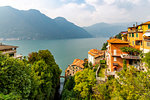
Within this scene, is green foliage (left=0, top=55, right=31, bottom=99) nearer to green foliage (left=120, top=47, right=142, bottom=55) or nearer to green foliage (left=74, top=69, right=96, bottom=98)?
green foliage (left=74, top=69, right=96, bottom=98)

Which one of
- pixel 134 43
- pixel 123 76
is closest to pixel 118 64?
pixel 134 43

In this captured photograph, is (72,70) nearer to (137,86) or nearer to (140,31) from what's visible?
(140,31)

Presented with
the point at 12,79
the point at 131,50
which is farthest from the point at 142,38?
the point at 12,79

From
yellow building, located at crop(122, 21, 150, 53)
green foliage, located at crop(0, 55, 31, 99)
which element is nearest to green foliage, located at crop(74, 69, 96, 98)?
green foliage, located at crop(0, 55, 31, 99)

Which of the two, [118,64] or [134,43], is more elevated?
[134,43]

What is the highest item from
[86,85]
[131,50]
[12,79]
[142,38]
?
[142,38]

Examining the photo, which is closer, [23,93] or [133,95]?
[133,95]

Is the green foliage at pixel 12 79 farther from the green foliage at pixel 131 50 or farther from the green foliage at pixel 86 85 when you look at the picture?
the green foliage at pixel 131 50

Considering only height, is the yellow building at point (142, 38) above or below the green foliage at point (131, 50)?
above

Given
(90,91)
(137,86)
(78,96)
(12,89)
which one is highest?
(137,86)

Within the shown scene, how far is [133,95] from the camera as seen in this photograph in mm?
7113

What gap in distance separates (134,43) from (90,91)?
15.4m

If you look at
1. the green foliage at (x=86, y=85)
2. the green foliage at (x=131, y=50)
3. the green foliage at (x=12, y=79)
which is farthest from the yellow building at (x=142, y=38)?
the green foliage at (x=12, y=79)

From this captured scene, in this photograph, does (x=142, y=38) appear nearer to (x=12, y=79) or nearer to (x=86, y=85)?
(x=86, y=85)
